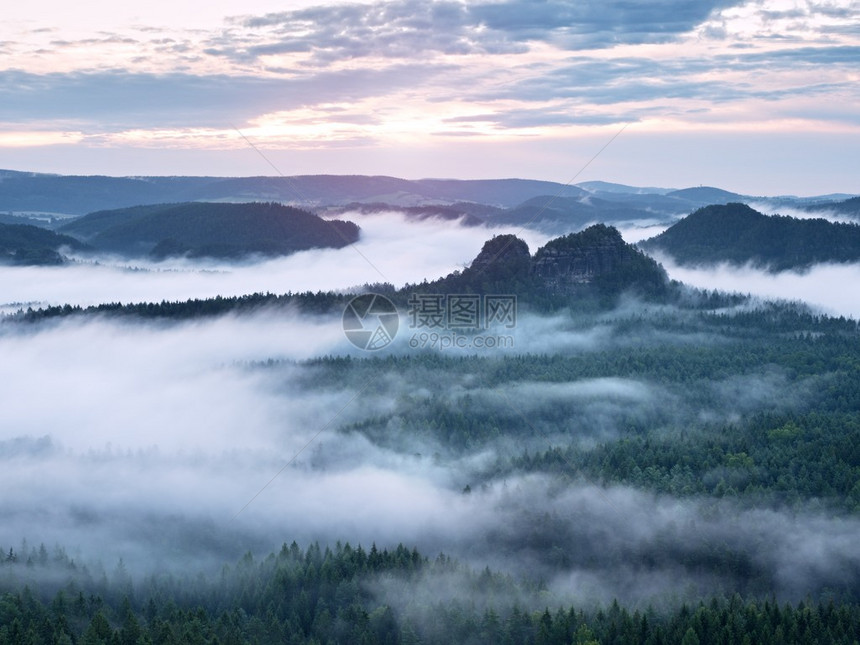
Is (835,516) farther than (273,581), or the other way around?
(835,516)

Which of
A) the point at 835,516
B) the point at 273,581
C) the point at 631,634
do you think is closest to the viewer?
the point at 631,634

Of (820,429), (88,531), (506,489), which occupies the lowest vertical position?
(88,531)

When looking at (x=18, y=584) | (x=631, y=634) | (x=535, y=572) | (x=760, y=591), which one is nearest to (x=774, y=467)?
(x=760, y=591)

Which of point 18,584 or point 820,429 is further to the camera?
point 820,429

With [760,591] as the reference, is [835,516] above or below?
above

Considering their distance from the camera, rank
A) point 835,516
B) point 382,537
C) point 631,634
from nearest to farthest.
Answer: point 631,634, point 835,516, point 382,537

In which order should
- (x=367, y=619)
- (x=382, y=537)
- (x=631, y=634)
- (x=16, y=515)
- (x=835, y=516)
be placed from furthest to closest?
(x=16, y=515) < (x=382, y=537) < (x=835, y=516) < (x=367, y=619) < (x=631, y=634)

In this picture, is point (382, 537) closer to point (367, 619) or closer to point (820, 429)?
point (367, 619)

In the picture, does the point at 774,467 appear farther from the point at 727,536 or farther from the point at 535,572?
the point at 535,572

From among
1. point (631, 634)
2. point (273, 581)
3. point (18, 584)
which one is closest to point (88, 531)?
point (18, 584)
